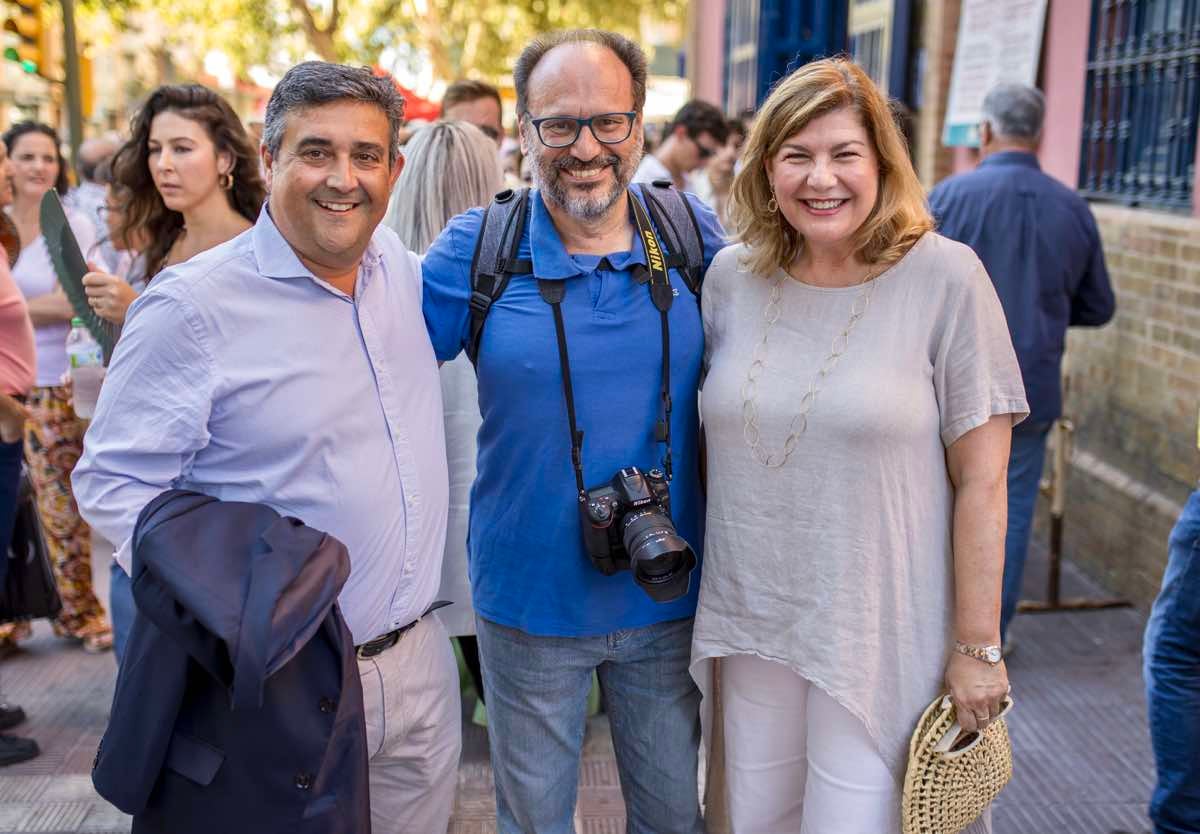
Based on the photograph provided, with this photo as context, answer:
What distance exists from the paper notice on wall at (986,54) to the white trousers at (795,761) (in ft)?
14.9

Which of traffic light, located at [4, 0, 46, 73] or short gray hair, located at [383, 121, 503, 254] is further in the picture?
traffic light, located at [4, 0, 46, 73]

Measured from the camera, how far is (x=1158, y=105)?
536cm

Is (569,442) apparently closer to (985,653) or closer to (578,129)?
(578,129)

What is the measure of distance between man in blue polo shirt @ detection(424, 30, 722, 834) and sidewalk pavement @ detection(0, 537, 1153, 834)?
1.11 meters

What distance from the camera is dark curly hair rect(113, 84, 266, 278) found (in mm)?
3492

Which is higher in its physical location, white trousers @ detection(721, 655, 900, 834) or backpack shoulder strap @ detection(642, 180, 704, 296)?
backpack shoulder strap @ detection(642, 180, 704, 296)

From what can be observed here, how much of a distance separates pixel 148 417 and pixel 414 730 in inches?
33.4

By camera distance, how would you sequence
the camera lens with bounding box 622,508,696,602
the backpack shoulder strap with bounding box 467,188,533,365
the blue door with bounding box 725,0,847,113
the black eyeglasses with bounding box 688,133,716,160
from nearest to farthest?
1. the camera lens with bounding box 622,508,696,602
2. the backpack shoulder strap with bounding box 467,188,533,365
3. the black eyeglasses with bounding box 688,133,716,160
4. the blue door with bounding box 725,0,847,113

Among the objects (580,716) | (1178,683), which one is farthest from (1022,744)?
(580,716)

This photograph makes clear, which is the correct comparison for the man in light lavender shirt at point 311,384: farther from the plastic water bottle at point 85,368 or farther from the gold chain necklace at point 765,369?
the plastic water bottle at point 85,368

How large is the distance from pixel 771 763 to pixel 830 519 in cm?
58

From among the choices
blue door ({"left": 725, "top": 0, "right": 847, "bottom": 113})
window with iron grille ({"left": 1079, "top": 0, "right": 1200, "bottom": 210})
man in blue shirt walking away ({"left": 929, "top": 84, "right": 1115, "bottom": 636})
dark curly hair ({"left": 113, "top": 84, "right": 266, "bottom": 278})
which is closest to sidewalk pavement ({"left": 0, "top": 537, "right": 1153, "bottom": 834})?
man in blue shirt walking away ({"left": 929, "top": 84, "right": 1115, "bottom": 636})

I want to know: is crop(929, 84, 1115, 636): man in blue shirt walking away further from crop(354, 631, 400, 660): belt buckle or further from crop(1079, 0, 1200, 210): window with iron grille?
crop(354, 631, 400, 660): belt buckle

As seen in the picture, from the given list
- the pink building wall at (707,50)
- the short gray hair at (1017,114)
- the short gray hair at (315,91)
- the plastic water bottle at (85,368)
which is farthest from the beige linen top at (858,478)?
the pink building wall at (707,50)
